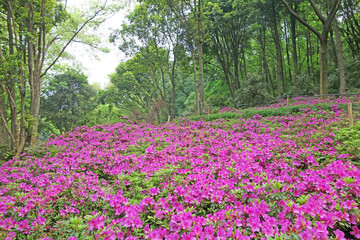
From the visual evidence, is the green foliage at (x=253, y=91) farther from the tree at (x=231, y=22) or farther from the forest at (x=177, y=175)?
the tree at (x=231, y=22)

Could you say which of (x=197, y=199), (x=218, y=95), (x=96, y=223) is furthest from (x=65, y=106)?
(x=197, y=199)

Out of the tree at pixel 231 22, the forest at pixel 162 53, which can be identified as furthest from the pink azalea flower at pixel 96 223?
the tree at pixel 231 22

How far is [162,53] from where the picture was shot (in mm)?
18344

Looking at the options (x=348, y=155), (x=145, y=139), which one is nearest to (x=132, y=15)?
(x=145, y=139)

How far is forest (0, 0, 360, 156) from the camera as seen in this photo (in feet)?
19.6

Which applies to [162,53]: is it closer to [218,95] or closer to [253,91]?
[218,95]

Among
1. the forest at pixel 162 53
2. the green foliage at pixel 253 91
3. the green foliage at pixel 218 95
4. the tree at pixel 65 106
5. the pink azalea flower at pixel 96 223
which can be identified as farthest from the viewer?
the tree at pixel 65 106

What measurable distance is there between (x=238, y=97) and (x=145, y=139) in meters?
10.3

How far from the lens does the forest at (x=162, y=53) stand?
5.97 metres

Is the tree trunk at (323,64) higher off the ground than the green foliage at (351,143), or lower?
higher

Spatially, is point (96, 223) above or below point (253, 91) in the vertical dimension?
below

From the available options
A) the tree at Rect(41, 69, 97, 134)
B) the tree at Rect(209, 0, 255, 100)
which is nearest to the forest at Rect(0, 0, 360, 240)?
the tree at Rect(209, 0, 255, 100)

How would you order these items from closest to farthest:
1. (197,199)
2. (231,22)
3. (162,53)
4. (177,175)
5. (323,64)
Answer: (197,199) → (177,175) → (323,64) → (231,22) → (162,53)

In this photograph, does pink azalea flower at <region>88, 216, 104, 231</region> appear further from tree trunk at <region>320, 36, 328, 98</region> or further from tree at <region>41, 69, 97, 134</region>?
tree at <region>41, 69, 97, 134</region>
